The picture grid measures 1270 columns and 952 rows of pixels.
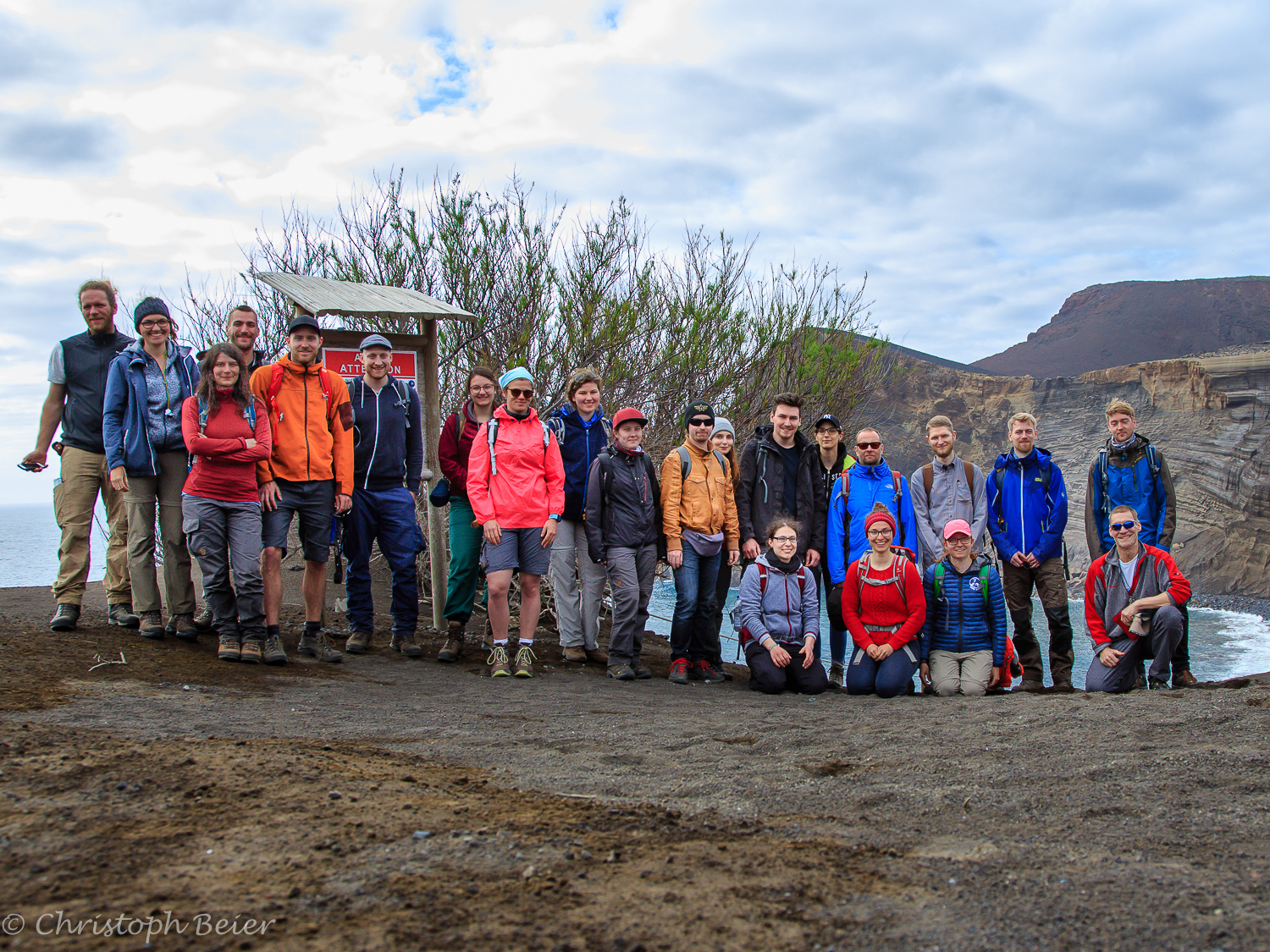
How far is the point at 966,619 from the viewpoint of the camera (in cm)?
593

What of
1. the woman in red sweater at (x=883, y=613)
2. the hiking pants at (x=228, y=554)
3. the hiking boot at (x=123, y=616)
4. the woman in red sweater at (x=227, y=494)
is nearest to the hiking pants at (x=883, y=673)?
the woman in red sweater at (x=883, y=613)

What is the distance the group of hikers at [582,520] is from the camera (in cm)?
542

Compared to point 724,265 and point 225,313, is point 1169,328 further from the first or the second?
point 225,313

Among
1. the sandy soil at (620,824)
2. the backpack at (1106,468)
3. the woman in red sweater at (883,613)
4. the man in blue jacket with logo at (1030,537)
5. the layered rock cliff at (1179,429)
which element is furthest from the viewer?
the layered rock cliff at (1179,429)

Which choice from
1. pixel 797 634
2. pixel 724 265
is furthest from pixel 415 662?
pixel 724 265

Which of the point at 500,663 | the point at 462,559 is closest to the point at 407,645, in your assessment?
the point at 462,559

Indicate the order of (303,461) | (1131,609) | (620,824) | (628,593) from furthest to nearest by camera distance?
(628,593) → (1131,609) → (303,461) → (620,824)

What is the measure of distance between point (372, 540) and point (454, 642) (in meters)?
1.02

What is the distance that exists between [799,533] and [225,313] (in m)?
7.82

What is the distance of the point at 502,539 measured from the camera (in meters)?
5.84

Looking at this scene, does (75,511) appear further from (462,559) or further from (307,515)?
(462,559)

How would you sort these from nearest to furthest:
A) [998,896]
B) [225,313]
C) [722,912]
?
[722,912], [998,896], [225,313]

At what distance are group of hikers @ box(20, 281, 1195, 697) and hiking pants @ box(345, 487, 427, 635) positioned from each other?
2 cm

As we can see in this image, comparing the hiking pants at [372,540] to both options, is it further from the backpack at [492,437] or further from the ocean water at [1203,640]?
the ocean water at [1203,640]
